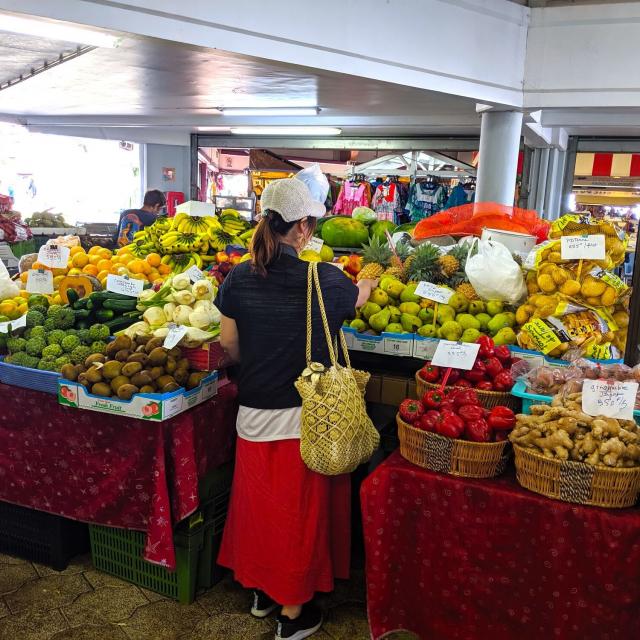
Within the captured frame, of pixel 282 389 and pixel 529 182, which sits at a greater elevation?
pixel 529 182

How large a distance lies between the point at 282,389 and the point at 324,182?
113 cm

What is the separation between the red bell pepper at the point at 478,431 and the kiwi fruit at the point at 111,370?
1342 mm

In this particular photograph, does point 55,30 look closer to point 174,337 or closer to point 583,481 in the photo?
point 174,337

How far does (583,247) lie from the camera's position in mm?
2775

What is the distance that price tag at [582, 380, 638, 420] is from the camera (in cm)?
203

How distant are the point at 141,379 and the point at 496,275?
5.47ft

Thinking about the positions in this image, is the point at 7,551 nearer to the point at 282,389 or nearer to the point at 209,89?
the point at 282,389

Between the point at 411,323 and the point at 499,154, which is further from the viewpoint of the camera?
the point at 499,154

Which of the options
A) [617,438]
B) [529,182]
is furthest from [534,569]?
[529,182]

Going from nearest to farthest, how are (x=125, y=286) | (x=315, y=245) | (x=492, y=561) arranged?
(x=492, y=561), (x=125, y=286), (x=315, y=245)

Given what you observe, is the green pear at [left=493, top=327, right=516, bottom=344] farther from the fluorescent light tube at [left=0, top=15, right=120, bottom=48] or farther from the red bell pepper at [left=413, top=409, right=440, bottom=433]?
the fluorescent light tube at [left=0, top=15, right=120, bottom=48]

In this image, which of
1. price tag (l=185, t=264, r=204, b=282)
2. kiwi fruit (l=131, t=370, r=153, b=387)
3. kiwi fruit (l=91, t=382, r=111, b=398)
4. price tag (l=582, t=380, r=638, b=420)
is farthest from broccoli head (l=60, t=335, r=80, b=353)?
price tag (l=582, t=380, r=638, b=420)

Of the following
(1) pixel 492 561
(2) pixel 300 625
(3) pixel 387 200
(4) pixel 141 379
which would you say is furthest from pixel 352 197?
(1) pixel 492 561

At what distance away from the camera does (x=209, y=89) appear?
20.9 ft
